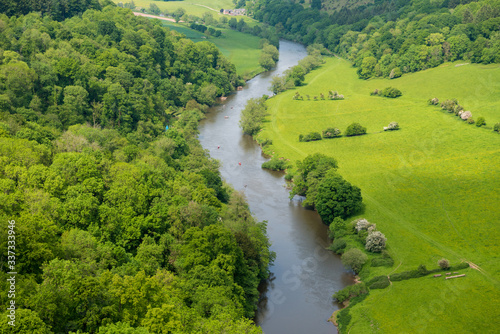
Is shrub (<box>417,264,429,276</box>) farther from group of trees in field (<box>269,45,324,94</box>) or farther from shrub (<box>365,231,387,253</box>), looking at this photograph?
group of trees in field (<box>269,45,324,94</box>)

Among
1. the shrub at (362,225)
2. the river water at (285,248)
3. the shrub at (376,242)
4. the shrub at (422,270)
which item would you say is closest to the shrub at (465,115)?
the river water at (285,248)

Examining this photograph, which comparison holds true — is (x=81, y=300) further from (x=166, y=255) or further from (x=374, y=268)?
(x=374, y=268)

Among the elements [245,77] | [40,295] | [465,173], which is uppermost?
[40,295]

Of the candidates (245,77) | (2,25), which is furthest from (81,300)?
(245,77)

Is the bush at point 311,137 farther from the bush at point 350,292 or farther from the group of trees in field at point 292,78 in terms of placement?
the bush at point 350,292

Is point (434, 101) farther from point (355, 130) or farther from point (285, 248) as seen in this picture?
point (285, 248)

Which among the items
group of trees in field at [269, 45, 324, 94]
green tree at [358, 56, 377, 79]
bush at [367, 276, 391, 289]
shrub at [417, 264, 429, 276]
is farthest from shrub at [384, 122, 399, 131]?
bush at [367, 276, 391, 289]

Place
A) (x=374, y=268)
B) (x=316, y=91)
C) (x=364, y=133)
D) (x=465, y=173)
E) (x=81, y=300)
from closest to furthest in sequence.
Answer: (x=81, y=300) → (x=374, y=268) → (x=465, y=173) → (x=364, y=133) → (x=316, y=91)
